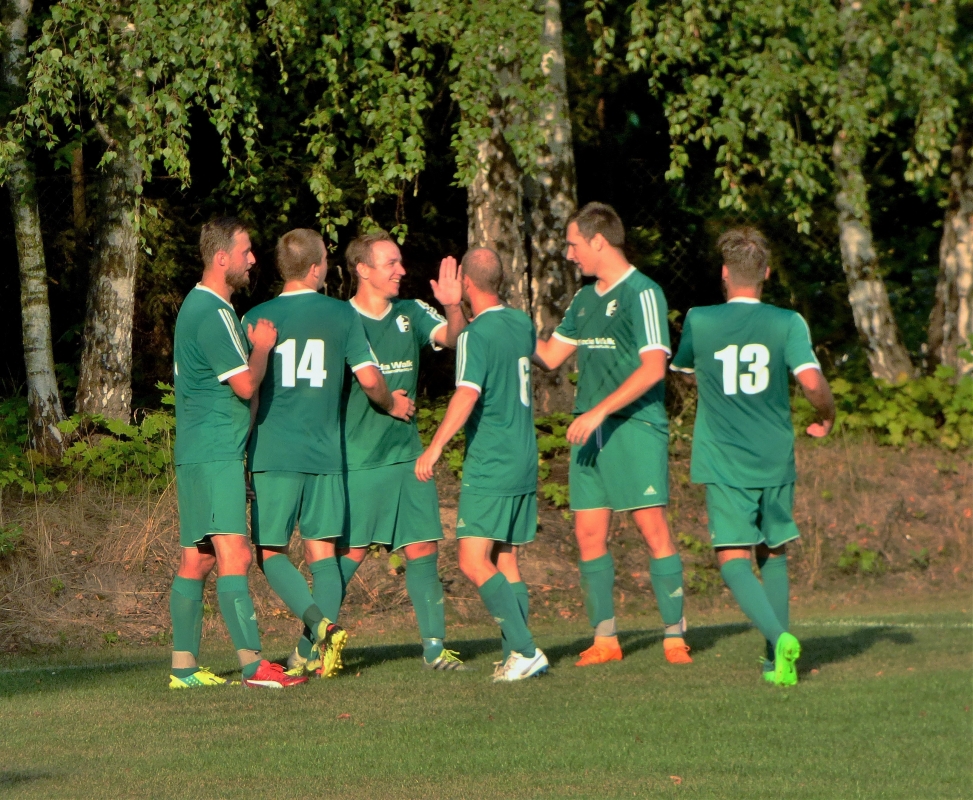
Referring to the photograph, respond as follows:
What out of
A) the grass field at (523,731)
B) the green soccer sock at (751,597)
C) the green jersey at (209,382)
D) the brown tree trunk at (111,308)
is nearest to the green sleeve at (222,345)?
the green jersey at (209,382)

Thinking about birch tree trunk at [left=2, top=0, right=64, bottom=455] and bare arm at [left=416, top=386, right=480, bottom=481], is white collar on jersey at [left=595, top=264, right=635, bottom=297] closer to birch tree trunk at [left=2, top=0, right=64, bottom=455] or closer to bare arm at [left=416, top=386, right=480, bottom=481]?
bare arm at [left=416, top=386, right=480, bottom=481]

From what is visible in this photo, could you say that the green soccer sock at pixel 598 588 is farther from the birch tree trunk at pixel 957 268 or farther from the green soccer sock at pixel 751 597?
the birch tree trunk at pixel 957 268

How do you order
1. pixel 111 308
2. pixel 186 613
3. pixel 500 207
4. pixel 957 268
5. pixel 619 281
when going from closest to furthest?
pixel 186 613 → pixel 619 281 → pixel 111 308 → pixel 500 207 → pixel 957 268

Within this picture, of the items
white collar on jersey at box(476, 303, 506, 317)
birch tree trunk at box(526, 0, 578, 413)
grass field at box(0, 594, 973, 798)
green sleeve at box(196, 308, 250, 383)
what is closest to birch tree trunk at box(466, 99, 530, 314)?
birch tree trunk at box(526, 0, 578, 413)

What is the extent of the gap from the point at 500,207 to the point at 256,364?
765 centimetres

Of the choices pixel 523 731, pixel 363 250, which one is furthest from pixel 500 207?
pixel 523 731

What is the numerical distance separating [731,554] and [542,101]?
613cm

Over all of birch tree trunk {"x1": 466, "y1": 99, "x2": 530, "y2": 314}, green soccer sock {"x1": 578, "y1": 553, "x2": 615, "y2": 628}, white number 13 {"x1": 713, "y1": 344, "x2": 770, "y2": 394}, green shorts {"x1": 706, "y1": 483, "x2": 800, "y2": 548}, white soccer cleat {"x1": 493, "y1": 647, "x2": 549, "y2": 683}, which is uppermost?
birch tree trunk {"x1": 466, "y1": 99, "x2": 530, "y2": 314}

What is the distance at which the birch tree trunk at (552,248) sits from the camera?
1512 centimetres

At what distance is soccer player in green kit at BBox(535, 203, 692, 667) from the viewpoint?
26.4 ft

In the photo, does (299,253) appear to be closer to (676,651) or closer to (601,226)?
(601,226)

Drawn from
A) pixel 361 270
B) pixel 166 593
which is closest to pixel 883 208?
pixel 166 593

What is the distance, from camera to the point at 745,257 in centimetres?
757

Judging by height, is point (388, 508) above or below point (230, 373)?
below
